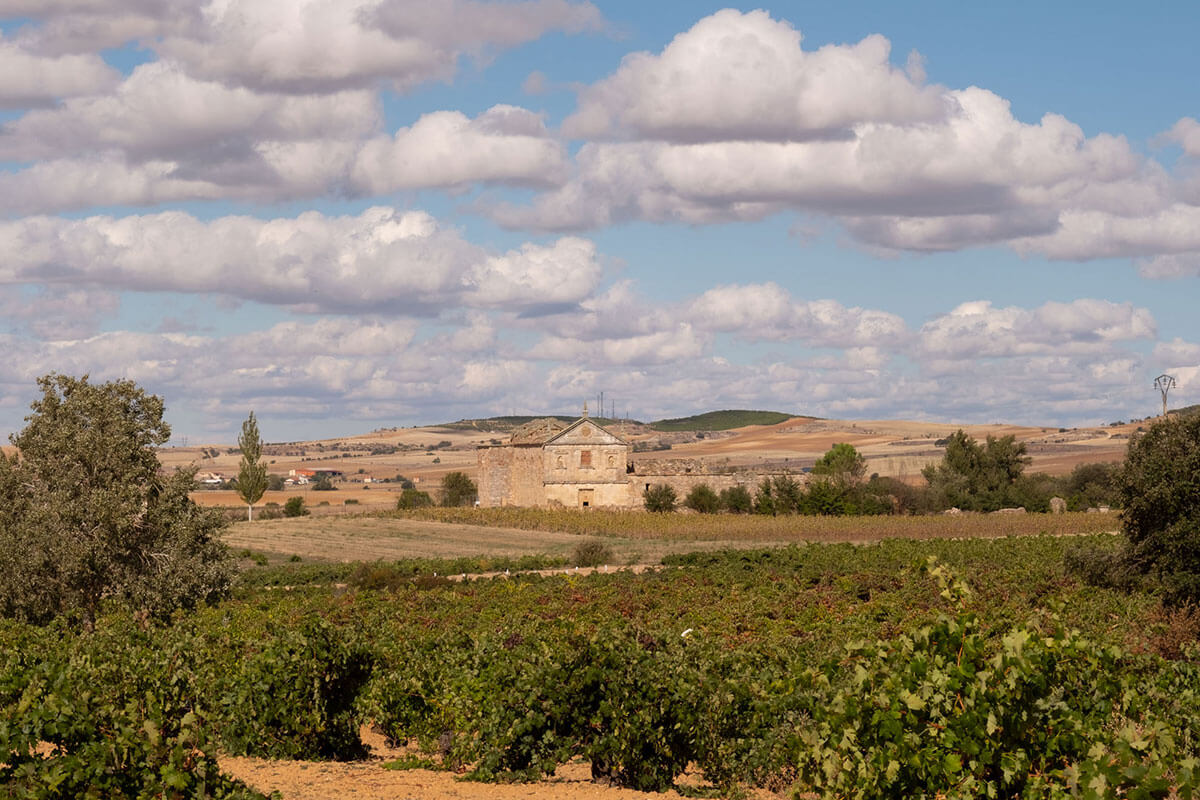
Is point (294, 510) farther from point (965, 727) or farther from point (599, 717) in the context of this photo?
point (965, 727)

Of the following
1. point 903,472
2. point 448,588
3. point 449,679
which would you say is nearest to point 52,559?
point 449,679

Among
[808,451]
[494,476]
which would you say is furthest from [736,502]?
[808,451]

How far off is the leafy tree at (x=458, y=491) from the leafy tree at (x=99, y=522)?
67030 millimetres

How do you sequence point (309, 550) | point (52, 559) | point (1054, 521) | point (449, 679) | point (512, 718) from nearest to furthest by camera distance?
point (512, 718) → point (449, 679) → point (52, 559) → point (309, 550) → point (1054, 521)

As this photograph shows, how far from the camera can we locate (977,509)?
250 feet

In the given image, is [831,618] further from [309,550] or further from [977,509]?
[977,509]

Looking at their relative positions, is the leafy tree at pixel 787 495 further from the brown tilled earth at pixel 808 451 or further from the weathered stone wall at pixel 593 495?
the brown tilled earth at pixel 808 451

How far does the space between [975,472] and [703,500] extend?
20.2 meters

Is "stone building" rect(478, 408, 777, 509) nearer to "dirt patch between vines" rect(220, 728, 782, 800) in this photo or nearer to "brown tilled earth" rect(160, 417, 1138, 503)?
"brown tilled earth" rect(160, 417, 1138, 503)

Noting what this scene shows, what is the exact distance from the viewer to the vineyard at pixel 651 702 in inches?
313

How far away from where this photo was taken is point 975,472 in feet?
266

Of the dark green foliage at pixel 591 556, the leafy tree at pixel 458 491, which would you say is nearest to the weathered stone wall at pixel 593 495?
the leafy tree at pixel 458 491

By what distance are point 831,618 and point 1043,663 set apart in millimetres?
19956

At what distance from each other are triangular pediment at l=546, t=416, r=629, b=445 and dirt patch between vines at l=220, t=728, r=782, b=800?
197 ft
